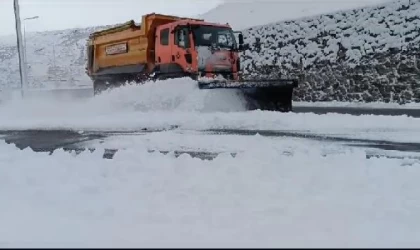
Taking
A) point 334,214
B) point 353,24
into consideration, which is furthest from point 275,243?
point 353,24

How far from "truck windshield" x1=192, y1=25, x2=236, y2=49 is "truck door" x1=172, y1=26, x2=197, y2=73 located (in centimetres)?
23

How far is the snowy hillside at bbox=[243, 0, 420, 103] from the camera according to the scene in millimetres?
16312

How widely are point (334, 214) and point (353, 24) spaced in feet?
52.9

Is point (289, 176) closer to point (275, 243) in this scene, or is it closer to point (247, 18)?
point (275, 243)

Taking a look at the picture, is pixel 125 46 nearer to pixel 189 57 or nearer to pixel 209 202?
pixel 189 57

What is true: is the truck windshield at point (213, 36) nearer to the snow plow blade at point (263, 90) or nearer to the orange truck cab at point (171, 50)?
the orange truck cab at point (171, 50)

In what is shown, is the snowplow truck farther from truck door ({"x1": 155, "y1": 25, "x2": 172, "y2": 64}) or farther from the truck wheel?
the truck wheel

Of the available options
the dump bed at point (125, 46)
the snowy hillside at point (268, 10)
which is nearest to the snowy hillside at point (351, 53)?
the snowy hillside at point (268, 10)

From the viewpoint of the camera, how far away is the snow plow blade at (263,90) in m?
11.7

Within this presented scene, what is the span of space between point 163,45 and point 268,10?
49.2 feet

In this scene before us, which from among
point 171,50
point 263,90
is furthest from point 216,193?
point 171,50

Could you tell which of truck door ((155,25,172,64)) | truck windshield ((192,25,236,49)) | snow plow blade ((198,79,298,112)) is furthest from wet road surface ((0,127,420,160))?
truck windshield ((192,25,236,49))

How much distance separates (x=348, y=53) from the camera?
17938mm

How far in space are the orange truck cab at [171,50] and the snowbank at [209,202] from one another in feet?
23.9
